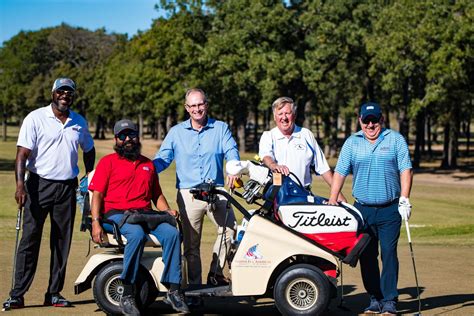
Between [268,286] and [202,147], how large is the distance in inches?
64.6

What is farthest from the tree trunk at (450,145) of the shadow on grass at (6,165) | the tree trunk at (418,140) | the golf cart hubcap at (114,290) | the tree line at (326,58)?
the golf cart hubcap at (114,290)

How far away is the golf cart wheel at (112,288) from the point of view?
7992 millimetres

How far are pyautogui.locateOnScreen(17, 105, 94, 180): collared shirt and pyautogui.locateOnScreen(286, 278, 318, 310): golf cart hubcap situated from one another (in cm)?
268

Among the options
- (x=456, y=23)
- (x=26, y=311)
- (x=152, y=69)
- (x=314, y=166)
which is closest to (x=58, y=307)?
(x=26, y=311)

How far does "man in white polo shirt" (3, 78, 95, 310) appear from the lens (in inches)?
339

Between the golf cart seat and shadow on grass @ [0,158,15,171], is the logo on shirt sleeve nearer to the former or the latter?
the golf cart seat

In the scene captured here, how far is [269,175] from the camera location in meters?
7.97

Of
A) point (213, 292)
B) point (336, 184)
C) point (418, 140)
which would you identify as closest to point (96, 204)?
point (213, 292)

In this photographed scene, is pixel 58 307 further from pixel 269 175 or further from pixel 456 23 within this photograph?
pixel 456 23

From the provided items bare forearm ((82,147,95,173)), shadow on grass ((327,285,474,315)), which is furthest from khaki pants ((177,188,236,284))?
shadow on grass ((327,285,474,315))

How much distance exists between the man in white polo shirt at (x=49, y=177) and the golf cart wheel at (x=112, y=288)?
0.80m

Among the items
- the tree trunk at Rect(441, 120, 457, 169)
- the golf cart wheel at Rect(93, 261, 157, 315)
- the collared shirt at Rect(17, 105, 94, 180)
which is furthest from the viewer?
the tree trunk at Rect(441, 120, 457, 169)

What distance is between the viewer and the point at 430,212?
2402 cm

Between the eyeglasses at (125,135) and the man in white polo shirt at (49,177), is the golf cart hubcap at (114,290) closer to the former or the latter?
the man in white polo shirt at (49,177)
